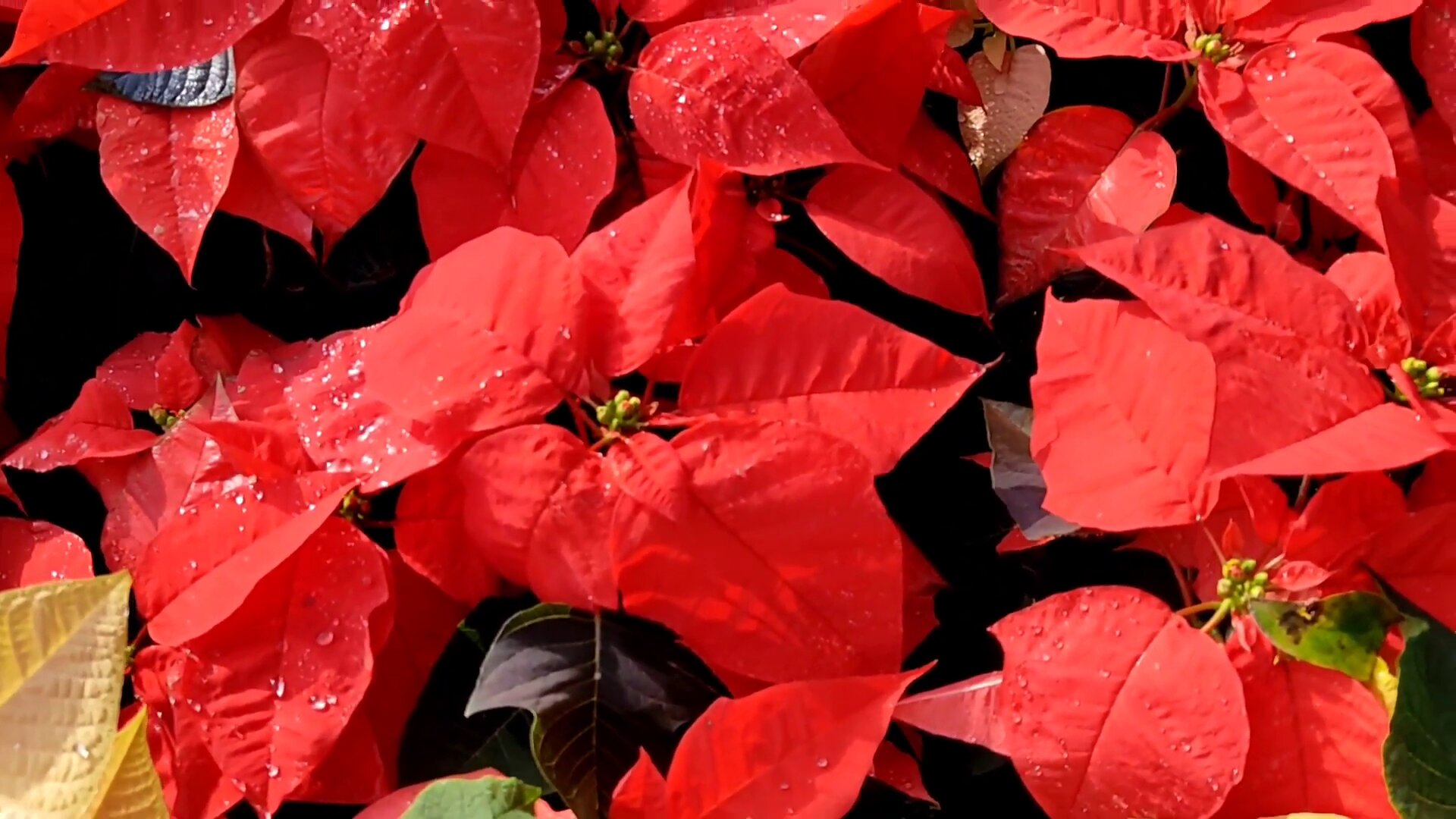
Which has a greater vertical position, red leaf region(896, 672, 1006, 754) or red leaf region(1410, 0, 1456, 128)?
red leaf region(1410, 0, 1456, 128)

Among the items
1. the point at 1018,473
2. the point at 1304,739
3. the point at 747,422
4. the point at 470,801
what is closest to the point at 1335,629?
the point at 1304,739

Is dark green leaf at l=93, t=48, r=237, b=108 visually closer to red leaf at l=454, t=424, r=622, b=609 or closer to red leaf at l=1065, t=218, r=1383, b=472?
red leaf at l=454, t=424, r=622, b=609

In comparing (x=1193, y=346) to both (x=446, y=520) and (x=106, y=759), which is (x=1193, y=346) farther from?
(x=106, y=759)

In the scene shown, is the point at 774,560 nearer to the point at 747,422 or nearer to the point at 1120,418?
the point at 747,422

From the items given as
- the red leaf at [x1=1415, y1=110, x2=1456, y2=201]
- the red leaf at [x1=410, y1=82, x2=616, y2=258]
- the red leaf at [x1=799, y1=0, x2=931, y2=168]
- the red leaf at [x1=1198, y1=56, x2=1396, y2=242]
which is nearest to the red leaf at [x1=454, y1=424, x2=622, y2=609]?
the red leaf at [x1=410, y1=82, x2=616, y2=258]

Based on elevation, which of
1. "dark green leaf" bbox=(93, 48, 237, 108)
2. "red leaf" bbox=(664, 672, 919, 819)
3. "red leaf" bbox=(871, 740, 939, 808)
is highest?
"dark green leaf" bbox=(93, 48, 237, 108)
